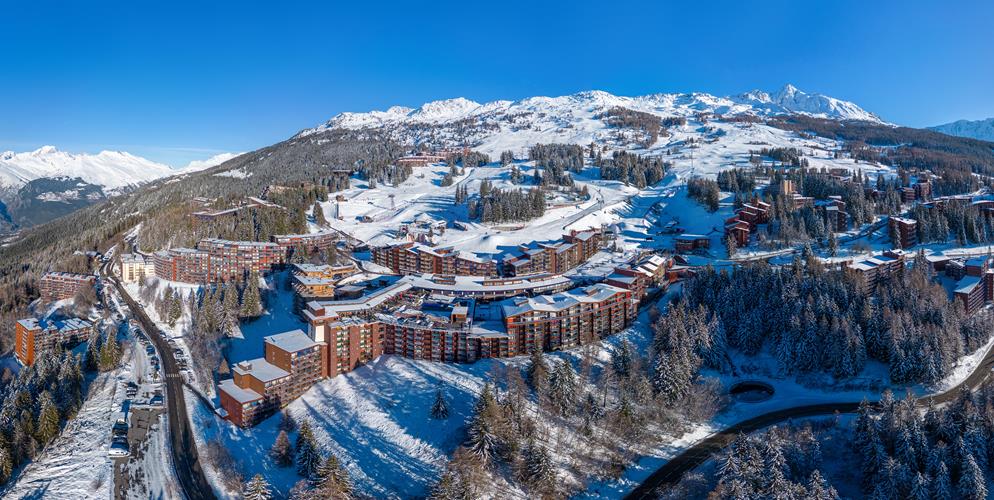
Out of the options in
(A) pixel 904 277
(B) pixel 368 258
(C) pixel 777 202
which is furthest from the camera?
(C) pixel 777 202

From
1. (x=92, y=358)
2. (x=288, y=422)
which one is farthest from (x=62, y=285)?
(x=288, y=422)

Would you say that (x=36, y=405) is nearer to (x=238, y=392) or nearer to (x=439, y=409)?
(x=238, y=392)

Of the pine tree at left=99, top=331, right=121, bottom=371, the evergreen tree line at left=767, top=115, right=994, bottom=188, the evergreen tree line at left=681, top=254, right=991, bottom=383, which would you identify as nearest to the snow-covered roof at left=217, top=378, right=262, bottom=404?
the pine tree at left=99, top=331, right=121, bottom=371

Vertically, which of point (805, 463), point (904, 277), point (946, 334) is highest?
point (904, 277)

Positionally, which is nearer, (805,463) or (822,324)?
(805,463)

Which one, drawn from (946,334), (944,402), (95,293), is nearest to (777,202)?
(946,334)

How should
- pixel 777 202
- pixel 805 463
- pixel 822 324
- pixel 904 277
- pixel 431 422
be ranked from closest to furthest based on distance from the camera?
pixel 805 463 → pixel 431 422 → pixel 822 324 → pixel 904 277 → pixel 777 202

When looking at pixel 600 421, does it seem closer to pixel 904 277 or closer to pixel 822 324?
pixel 822 324

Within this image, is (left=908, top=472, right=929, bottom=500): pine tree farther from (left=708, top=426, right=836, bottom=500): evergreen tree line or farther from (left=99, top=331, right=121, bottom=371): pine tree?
(left=99, top=331, right=121, bottom=371): pine tree

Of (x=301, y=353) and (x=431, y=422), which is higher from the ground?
(x=301, y=353)
